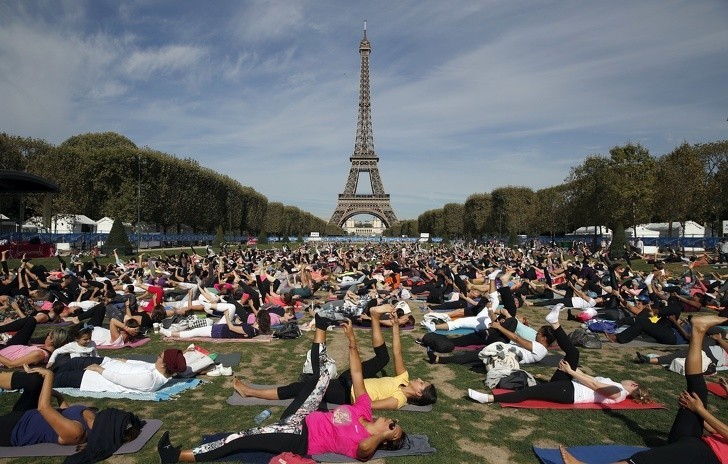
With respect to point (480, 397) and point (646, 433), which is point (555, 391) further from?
point (646, 433)

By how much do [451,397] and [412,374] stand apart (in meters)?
1.22

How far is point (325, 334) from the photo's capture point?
5105 mm

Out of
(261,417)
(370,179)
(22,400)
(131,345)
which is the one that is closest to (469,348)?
(261,417)

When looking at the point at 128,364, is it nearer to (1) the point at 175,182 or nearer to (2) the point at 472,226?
(1) the point at 175,182

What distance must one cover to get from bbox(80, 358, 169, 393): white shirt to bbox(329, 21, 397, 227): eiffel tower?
89.2 m

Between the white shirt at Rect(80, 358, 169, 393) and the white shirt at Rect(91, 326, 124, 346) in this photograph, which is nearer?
the white shirt at Rect(80, 358, 169, 393)

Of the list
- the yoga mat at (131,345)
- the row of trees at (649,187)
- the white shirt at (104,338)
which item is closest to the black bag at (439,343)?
the yoga mat at (131,345)

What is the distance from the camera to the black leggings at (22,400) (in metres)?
4.51

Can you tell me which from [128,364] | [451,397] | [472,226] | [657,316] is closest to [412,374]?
[451,397]

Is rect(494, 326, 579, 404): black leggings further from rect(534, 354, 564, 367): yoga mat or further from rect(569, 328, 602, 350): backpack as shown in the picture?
rect(569, 328, 602, 350): backpack

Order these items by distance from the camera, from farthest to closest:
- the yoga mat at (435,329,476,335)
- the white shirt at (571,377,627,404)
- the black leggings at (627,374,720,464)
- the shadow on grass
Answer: the yoga mat at (435,329,476,335) → the white shirt at (571,377,627,404) → the shadow on grass → the black leggings at (627,374,720,464)

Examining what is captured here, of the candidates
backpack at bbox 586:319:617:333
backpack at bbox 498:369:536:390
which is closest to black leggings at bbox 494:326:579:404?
backpack at bbox 498:369:536:390

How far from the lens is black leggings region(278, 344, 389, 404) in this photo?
550 centimetres

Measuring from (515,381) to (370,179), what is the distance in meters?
94.3
